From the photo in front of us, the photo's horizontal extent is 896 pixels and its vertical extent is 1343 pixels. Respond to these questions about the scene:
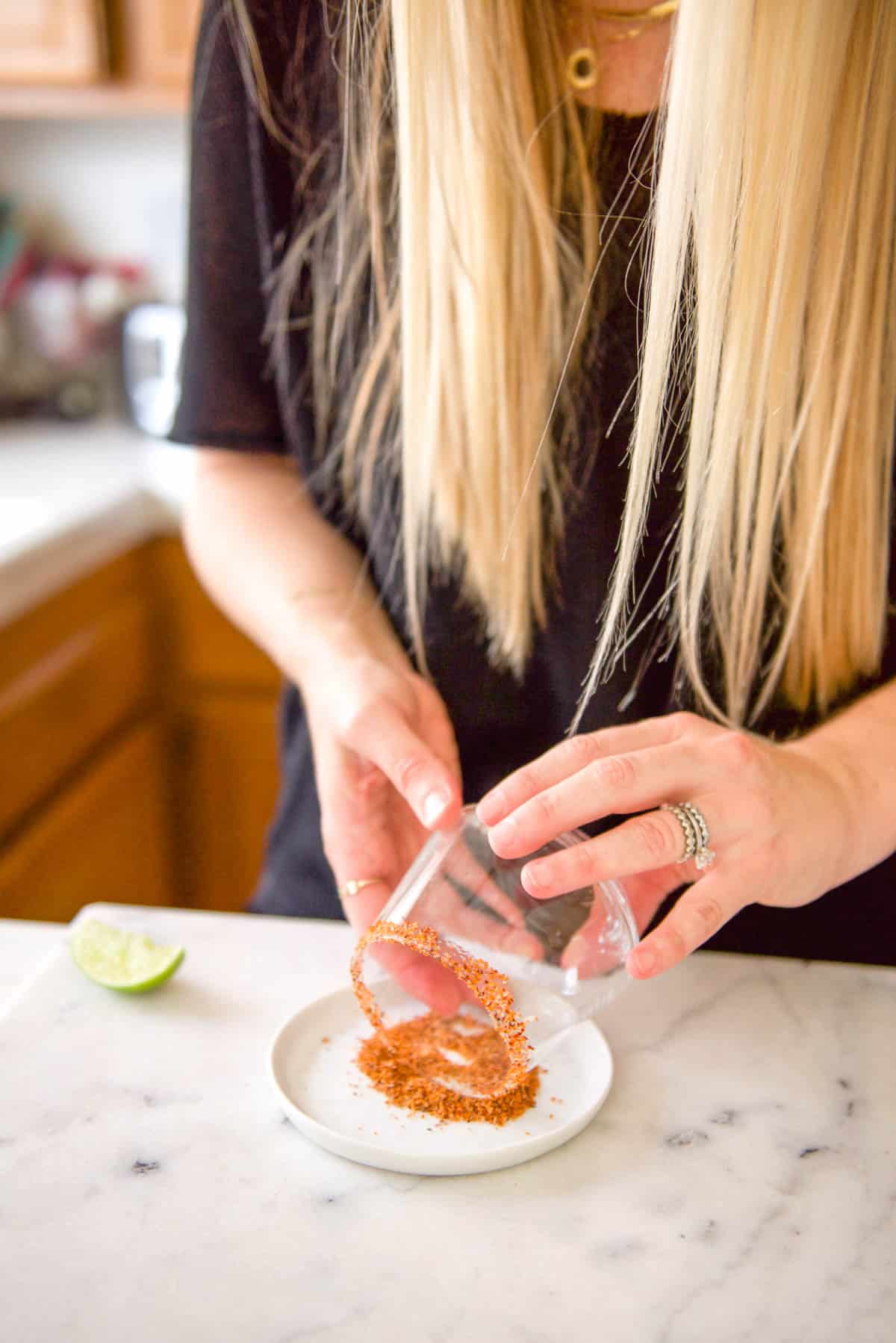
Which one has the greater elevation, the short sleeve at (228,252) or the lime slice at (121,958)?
the short sleeve at (228,252)

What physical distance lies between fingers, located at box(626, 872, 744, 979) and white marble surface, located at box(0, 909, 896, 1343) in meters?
0.08

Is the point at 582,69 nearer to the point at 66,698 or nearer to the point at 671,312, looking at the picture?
the point at 671,312

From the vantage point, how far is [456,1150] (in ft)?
1.84

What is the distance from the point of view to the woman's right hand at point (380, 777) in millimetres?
662

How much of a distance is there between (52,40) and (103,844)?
1.22 metres

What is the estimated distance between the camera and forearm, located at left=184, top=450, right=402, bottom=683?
0.87 m

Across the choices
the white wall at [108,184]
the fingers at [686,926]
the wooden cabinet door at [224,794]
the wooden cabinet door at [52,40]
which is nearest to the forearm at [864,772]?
the fingers at [686,926]

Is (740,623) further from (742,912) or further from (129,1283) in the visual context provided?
(129,1283)

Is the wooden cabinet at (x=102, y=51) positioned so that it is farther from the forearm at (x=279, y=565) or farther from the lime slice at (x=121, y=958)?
the lime slice at (x=121, y=958)

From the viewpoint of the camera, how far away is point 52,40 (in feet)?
6.12

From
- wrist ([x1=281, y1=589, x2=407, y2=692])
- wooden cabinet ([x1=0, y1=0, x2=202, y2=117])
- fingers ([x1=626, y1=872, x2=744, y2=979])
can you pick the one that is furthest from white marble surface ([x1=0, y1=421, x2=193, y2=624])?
fingers ([x1=626, y1=872, x2=744, y2=979])

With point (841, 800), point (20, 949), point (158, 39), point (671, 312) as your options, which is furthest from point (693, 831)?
point (158, 39)

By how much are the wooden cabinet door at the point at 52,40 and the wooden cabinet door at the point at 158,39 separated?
4cm

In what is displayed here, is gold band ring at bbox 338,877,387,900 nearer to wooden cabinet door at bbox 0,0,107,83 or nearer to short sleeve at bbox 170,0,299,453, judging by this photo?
short sleeve at bbox 170,0,299,453
